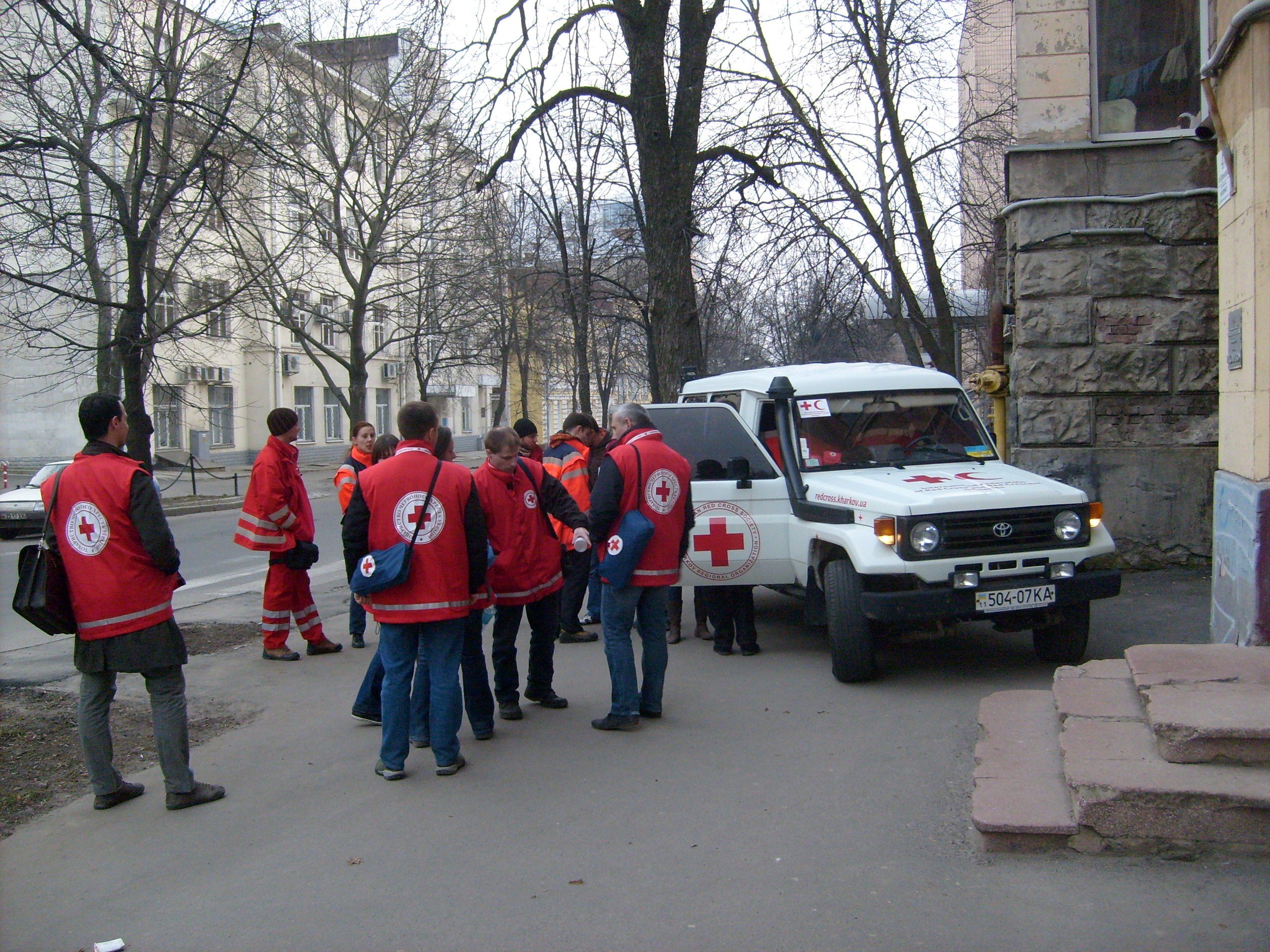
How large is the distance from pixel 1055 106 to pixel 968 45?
5.35 metres

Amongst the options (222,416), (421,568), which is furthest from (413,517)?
(222,416)

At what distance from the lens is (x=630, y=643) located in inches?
240

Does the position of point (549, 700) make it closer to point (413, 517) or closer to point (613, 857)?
point (413, 517)

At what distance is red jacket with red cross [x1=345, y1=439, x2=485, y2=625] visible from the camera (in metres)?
5.29

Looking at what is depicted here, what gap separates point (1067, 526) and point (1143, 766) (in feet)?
8.74

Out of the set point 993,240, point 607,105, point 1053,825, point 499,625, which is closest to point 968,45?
point 993,240

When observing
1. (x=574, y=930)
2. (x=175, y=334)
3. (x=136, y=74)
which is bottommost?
(x=574, y=930)

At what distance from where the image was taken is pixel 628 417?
6461mm

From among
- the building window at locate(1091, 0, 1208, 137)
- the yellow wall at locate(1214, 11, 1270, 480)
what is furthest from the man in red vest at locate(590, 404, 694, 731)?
the building window at locate(1091, 0, 1208, 137)

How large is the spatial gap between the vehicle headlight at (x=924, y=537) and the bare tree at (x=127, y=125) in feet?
15.9

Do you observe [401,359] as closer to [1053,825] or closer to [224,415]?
[224,415]

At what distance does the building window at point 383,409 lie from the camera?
53.2 m

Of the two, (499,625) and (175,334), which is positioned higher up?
(175,334)

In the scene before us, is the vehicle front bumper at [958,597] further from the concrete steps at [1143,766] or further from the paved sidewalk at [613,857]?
the concrete steps at [1143,766]
